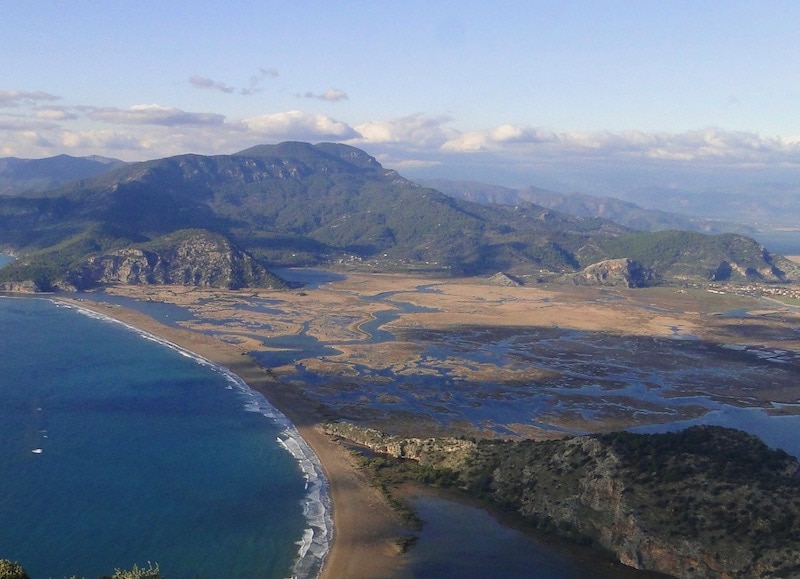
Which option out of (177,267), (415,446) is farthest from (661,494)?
(177,267)

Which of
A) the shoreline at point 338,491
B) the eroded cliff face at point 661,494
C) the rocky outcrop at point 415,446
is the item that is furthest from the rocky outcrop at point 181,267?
the eroded cliff face at point 661,494

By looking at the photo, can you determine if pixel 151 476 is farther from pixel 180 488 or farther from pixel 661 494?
pixel 661 494

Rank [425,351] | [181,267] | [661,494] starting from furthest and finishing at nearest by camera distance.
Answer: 1. [181,267]
2. [425,351]
3. [661,494]

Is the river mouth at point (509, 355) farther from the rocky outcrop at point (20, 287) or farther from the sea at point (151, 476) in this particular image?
the rocky outcrop at point (20, 287)

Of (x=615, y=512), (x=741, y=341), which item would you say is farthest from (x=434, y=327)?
(x=615, y=512)

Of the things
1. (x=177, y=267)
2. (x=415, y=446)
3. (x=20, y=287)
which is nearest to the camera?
(x=415, y=446)
